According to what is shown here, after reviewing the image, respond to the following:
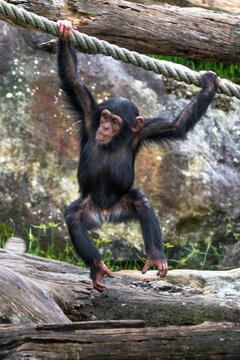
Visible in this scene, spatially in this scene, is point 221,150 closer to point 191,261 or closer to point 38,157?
point 191,261

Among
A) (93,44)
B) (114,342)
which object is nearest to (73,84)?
(93,44)

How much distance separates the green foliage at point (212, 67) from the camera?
7961mm

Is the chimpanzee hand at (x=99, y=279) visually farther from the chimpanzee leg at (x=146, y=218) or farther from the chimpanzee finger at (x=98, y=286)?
the chimpanzee leg at (x=146, y=218)

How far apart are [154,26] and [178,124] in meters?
0.84

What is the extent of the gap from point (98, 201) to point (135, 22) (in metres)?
1.47

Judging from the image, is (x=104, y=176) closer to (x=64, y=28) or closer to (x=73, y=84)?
(x=73, y=84)

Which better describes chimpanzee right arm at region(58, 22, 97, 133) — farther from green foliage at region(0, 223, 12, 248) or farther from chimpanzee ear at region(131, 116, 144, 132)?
green foliage at region(0, 223, 12, 248)

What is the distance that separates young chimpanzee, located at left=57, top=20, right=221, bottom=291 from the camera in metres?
4.37

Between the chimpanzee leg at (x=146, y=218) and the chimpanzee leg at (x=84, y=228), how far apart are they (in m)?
0.21

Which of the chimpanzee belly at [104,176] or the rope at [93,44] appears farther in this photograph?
the chimpanzee belly at [104,176]

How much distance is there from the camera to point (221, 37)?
4.89m

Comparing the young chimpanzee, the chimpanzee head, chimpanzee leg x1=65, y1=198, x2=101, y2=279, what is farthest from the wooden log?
the chimpanzee head

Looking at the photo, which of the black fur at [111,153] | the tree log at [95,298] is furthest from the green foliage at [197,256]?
the black fur at [111,153]

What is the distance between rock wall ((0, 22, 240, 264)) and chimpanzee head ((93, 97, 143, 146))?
155cm
